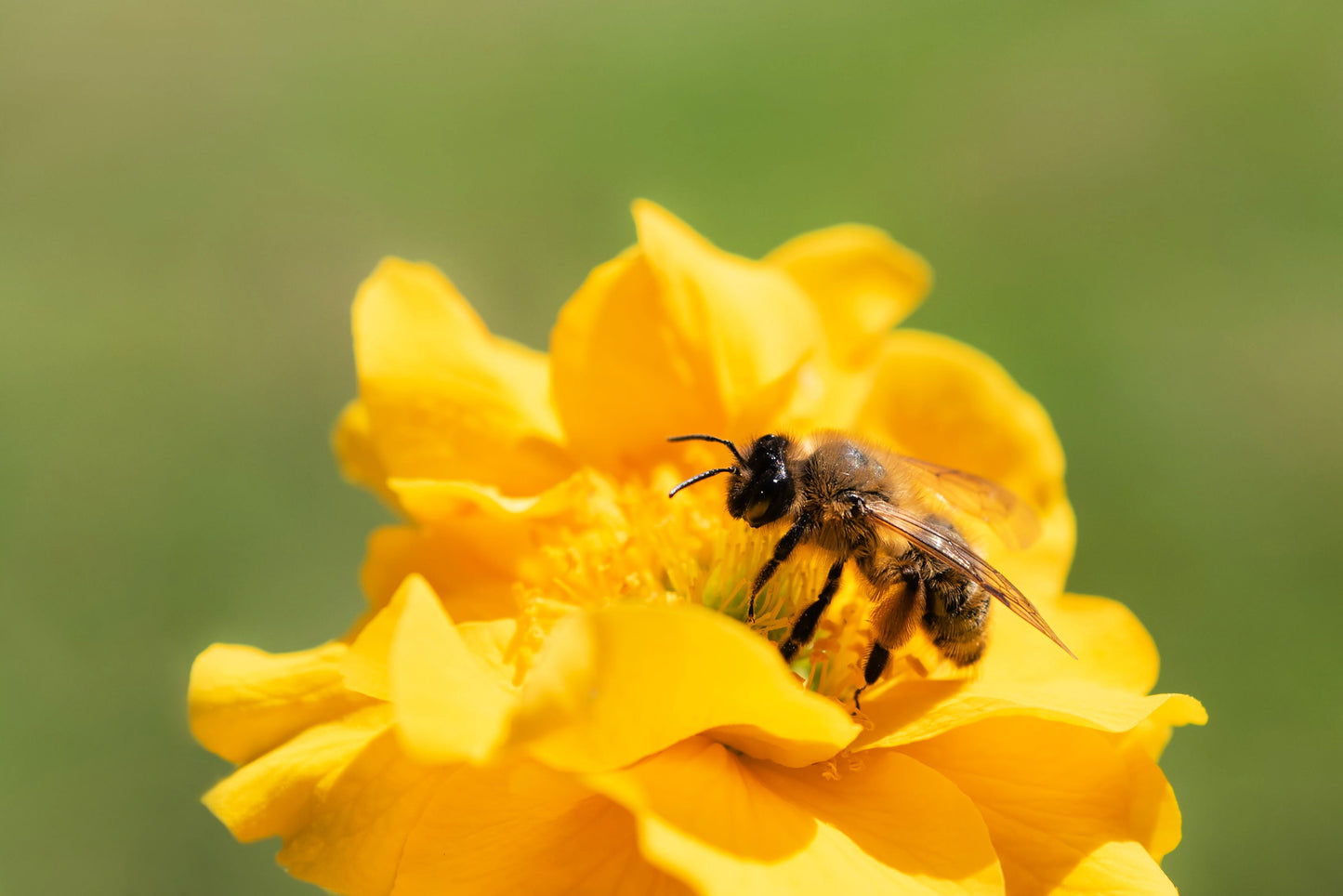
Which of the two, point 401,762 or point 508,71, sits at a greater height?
point 508,71

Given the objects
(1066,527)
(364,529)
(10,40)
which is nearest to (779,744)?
(1066,527)

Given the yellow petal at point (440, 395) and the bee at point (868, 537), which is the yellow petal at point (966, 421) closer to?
the bee at point (868, 537)

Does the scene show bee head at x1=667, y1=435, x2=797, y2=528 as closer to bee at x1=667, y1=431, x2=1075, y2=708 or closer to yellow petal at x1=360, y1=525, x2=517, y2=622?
bee at x1=667, y1=431, x2=1075, y2=708

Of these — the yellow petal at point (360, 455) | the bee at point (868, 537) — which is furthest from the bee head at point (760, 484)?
the yellow petal at point (360, 455)

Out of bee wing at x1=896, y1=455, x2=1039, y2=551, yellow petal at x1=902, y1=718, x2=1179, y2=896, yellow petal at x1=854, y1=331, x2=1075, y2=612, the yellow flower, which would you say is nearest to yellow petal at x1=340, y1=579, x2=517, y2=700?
the yellow flower

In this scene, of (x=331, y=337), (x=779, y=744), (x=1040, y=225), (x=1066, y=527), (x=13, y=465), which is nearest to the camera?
(x=779, y=744)

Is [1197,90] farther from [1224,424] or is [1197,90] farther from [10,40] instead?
[10,40]
